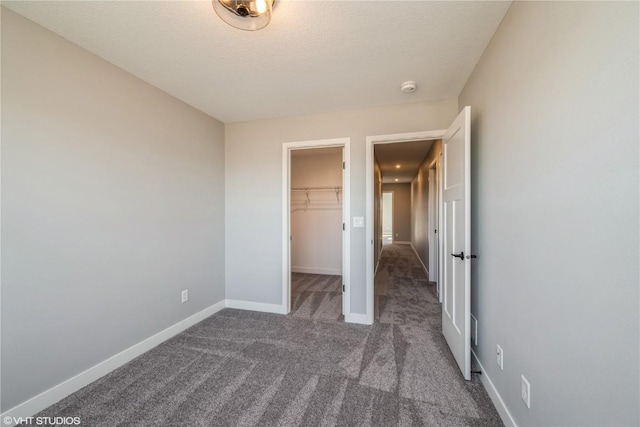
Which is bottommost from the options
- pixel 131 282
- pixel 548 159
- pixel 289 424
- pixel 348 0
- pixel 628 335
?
pixel 289 424

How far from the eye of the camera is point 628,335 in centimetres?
73

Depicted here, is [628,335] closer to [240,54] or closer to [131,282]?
[240,54]

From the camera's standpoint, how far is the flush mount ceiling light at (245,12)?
1335 millimetres

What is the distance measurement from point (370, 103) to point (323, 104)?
51 centimetres

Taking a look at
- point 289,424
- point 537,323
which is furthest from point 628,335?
point 289,424

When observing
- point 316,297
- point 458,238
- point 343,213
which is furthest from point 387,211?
point 458,238

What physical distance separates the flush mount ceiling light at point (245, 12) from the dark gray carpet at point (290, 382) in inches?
92.0

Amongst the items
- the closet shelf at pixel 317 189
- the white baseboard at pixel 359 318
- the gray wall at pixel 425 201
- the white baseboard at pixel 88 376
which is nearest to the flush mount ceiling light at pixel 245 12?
the white baseboard at pixel 88 376

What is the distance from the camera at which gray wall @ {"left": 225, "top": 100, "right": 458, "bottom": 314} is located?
2.83 metres

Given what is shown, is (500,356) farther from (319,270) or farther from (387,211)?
(387,211)

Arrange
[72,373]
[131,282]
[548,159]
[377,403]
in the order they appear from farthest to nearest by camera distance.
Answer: [131,282] → [72,373] → [377,403] → [548,159]

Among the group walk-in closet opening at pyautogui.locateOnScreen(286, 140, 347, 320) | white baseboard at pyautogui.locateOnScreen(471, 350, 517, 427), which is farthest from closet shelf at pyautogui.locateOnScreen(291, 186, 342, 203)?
white baseboard at pyautogui.locateOnScreen(471, 350, 517, 427)

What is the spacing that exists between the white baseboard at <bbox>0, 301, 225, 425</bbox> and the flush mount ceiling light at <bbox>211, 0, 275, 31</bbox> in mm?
2553

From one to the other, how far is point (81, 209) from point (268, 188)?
173 cm
